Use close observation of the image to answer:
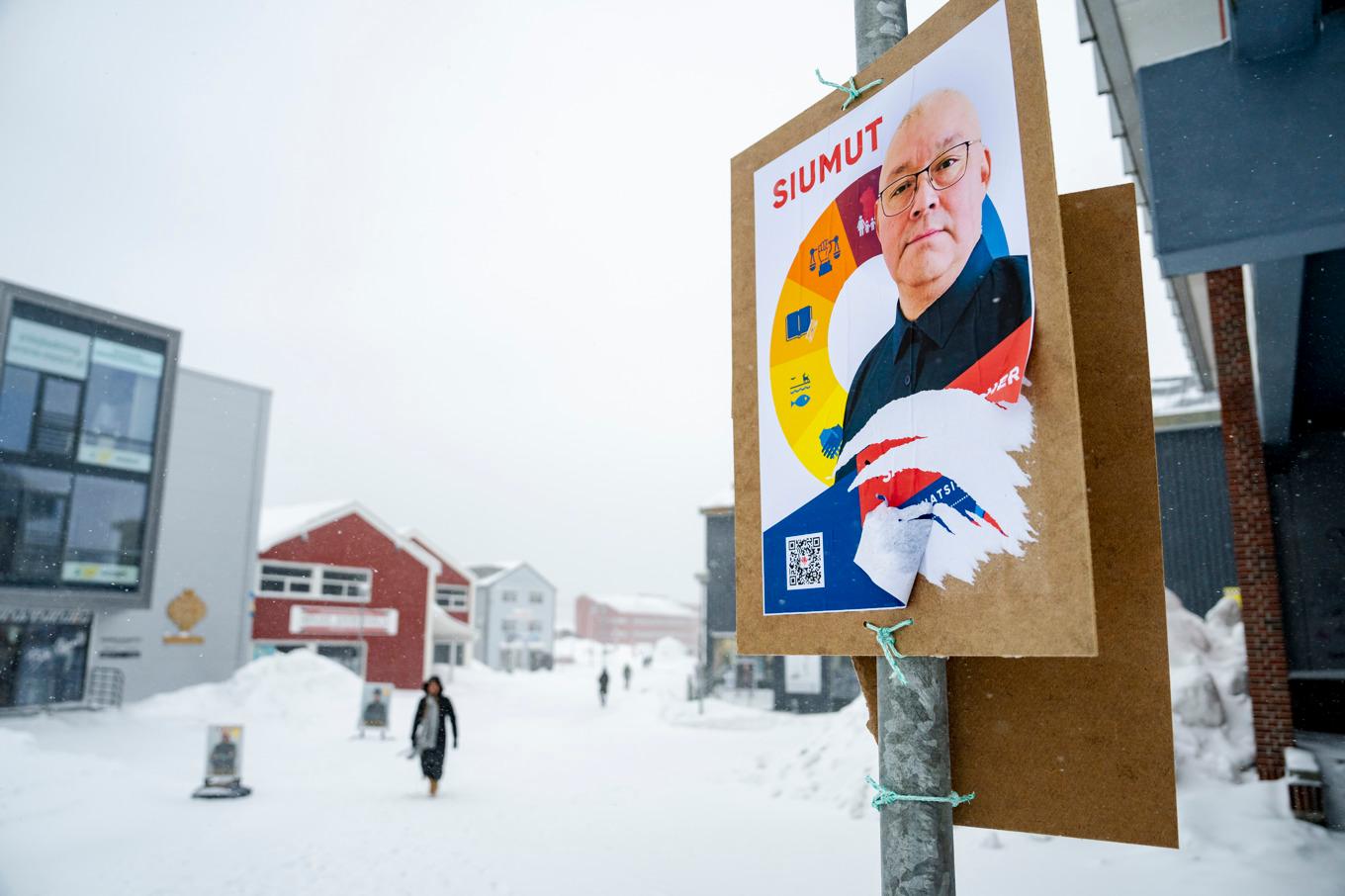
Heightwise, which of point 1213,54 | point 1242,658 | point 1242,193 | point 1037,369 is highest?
point 1213,54

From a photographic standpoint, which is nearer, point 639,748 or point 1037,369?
point 1037,369

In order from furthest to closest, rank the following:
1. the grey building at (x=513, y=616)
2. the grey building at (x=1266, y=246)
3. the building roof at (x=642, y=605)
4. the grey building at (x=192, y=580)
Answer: the building roof at (x=642, y=605), the grey building at (x=513, y=616), the grey building at (x=192, y=580), the grey building at (x=1266, y=246)

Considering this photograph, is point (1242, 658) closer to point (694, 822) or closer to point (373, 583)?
point (694, 822)

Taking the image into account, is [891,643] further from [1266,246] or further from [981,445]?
[1266,246]

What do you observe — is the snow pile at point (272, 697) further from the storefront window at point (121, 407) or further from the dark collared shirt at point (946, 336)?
the dark collared shirt at point (946, 336)

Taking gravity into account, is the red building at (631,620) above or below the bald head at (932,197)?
below

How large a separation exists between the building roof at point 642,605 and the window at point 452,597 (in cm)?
5291

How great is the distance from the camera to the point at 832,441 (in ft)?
6.89

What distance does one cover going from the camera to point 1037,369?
166cm

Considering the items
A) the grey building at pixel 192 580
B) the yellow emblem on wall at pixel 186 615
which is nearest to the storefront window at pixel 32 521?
the grey building at pixel 192 580

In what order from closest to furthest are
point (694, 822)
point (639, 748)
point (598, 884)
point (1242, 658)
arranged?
point (598, 884)
point (694, 822)
point (1242, 658)
point (639, 748)

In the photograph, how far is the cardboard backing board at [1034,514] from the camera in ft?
5.07

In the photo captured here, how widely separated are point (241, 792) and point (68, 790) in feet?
7.49

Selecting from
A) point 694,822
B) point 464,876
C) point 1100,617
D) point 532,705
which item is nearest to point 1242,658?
point 694,822
